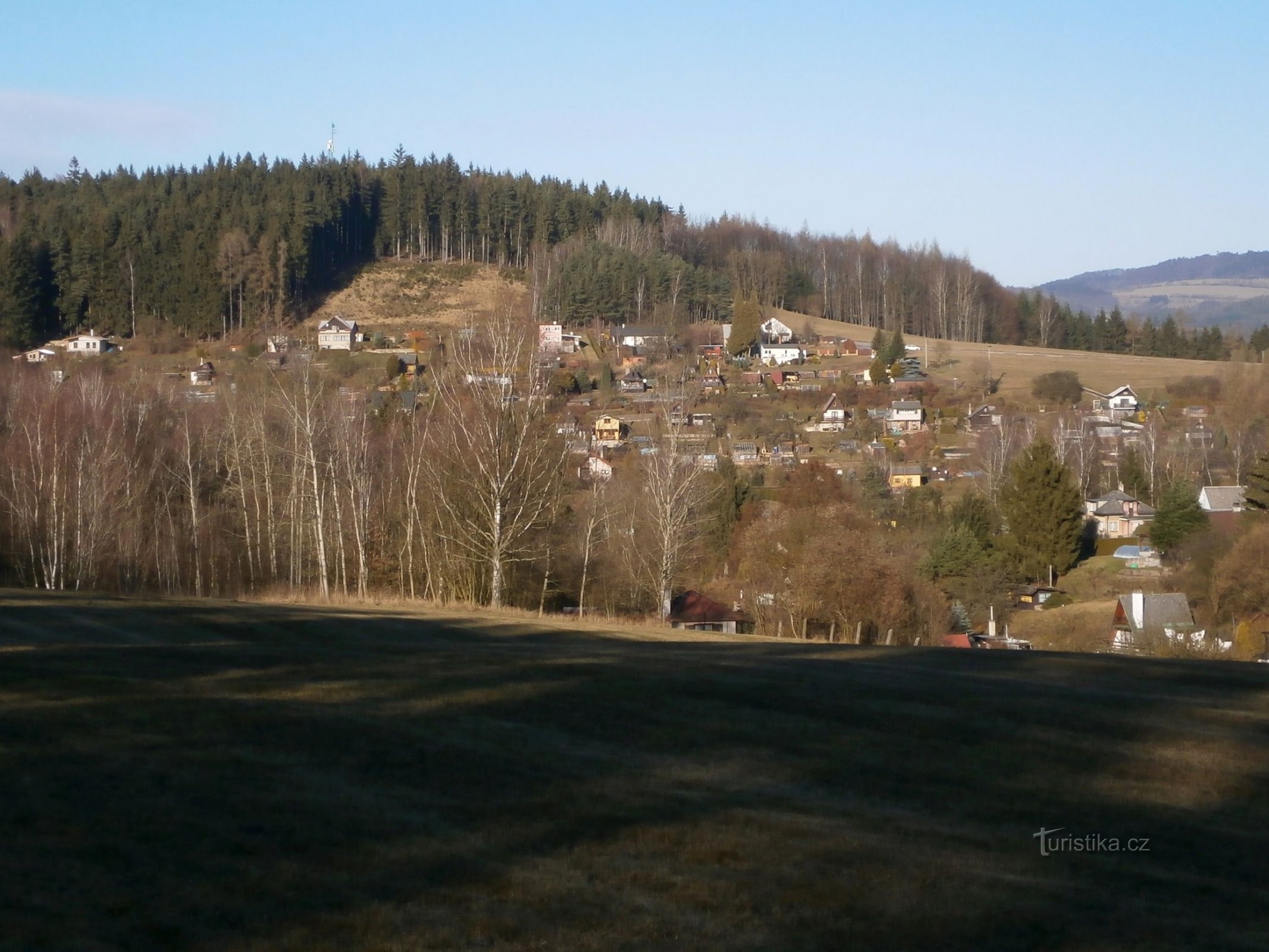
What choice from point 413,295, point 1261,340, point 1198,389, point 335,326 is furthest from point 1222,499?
point 413,295

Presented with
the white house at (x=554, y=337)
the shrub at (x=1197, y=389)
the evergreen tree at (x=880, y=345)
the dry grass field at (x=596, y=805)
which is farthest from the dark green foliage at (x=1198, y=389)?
the dry grass field at (x=596, y=805)

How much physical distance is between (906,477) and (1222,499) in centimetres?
1505

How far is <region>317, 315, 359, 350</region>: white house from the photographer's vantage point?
286 ft

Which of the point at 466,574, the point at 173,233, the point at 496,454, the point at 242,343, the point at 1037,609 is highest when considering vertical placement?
the point at 173,233

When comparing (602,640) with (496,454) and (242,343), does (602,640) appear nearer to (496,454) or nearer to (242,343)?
(496,454)

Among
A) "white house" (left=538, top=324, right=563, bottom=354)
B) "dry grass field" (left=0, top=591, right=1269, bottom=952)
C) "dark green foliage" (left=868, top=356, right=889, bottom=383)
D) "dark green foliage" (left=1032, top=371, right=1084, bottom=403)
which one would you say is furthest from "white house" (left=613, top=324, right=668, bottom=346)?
"dry grass field" (left=0, top=591, right=1269, bottom=952)

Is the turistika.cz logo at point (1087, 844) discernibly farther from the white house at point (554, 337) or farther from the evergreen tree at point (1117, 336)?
the evergreen tree at point (1117, 336)

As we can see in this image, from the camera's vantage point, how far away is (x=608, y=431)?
6512 centimetres

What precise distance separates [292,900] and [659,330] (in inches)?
3666

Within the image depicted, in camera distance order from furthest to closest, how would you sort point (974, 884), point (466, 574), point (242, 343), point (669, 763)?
point (242, 343) → point (466, 574) → point (669, 763) → point (974, 884)

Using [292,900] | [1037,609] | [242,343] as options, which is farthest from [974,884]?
[242,343]

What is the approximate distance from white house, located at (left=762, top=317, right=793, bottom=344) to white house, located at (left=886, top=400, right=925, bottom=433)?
27981mm

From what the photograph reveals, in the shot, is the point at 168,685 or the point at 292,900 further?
the point at 168,685

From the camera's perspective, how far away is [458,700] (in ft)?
33.6
